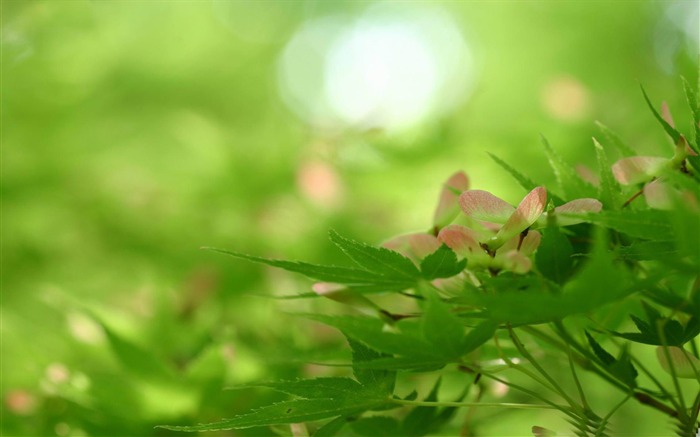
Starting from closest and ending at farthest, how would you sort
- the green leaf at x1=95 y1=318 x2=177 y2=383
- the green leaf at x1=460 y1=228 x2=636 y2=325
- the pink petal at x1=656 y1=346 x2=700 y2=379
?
the green leaf at x1=460 y1=228 x2=636 y2=325, the pink petal at x1=656 y1=346 x2=700 y2=379, the green leaf at x1=95 y1=318 x2=177 y2=383

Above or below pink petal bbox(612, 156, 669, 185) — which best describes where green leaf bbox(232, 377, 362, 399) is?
below

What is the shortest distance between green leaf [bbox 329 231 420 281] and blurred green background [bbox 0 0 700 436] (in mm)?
85

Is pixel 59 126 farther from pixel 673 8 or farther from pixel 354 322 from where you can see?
pixel 673 8

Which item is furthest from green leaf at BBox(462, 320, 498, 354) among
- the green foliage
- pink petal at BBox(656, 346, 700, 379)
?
pink petal at BBox(656, 346, 700, 379)

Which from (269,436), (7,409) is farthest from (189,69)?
(269,436)

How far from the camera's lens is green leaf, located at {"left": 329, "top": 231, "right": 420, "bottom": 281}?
30 cm

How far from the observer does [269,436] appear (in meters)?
0.47

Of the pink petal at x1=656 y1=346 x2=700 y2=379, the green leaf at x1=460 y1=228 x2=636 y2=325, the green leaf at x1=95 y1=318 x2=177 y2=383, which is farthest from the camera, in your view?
the green leaf at x1=95 y1=318 x2=177 y2=383

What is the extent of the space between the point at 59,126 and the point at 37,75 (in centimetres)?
8

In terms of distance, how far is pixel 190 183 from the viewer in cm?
120

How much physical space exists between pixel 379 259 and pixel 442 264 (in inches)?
1.1

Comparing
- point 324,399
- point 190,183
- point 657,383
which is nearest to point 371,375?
point 324,399

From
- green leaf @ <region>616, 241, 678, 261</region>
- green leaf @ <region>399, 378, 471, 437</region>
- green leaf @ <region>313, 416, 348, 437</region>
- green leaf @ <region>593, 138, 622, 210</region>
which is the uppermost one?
green leaf @ <region>593, 138, 622, 210</region>

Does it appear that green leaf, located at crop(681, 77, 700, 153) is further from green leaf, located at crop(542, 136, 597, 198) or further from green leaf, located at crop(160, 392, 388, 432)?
green leaf, located at crop(160, 392, 388, 432)
